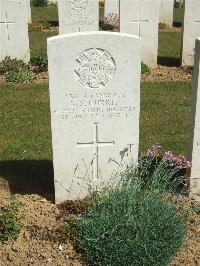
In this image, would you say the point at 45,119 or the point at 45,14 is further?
the point at 45,14

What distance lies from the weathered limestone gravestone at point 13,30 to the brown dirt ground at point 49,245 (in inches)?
266

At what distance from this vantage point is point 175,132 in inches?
286

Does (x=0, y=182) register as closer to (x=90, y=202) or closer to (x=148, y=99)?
(x=90, y=202)

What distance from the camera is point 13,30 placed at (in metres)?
10.6

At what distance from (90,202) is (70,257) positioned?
659 millimetres

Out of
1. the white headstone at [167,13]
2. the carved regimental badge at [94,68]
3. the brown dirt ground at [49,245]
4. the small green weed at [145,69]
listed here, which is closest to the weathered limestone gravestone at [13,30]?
the small green weed at [145,69]

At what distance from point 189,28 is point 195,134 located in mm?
6544

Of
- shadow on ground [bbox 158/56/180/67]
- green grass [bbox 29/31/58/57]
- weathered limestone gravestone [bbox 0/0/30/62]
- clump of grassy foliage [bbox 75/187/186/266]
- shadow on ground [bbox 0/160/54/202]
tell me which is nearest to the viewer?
clump of grassy foliage [bbox 75/187/186/266]

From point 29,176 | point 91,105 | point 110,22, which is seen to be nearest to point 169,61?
point 110,22

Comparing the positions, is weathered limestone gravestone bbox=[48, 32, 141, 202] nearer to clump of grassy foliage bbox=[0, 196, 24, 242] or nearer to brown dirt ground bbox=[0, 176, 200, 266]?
brown dirt ground bbox=[0, 176, 200, 266]

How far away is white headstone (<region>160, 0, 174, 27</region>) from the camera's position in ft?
56.1

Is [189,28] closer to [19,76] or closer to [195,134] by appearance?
[19,76]

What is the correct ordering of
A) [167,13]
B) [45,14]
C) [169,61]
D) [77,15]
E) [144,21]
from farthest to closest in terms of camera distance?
1. [45,14]
2. [167,13]
3. [169,61]
4. [77,15]
5. [144,21]

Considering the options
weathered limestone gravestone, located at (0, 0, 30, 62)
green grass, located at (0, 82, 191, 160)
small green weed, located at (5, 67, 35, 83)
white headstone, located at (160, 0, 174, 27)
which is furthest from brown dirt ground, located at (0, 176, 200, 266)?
white headstone, located at (160, 0, 174, 27)
